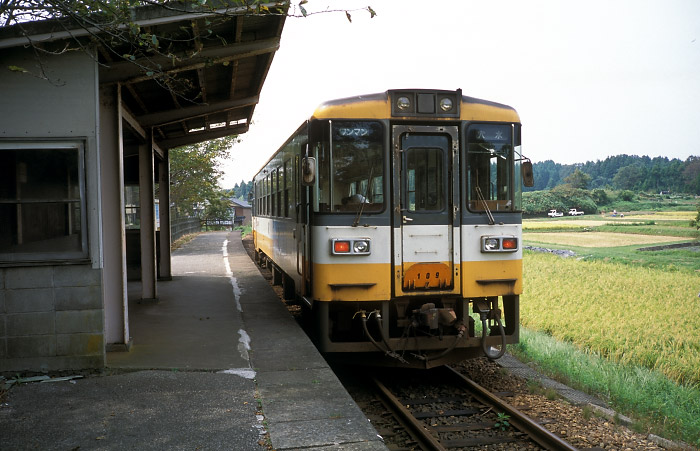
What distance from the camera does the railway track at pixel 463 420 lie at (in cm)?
518

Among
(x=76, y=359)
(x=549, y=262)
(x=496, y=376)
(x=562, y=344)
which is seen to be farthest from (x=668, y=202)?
(x=76, y=359)

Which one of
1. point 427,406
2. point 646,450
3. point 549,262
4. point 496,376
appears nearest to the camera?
point 646,450

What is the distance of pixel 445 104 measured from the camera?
6715 millimetres

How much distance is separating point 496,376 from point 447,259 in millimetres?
1892

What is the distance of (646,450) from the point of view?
512 centimetres

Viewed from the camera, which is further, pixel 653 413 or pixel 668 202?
pixel 668 202

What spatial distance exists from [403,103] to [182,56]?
8.80 ft

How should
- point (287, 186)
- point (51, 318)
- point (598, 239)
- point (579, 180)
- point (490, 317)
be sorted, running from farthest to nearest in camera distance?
point (579, 180)
point (598, 239)
point (287, 186)
point (490, 317)
point (51, 318)

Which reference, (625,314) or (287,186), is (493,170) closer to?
(287,186)

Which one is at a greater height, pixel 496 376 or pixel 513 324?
pixel 513 324

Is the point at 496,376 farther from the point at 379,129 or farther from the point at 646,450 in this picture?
the point at 379,129

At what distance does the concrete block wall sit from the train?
2288 millimetres

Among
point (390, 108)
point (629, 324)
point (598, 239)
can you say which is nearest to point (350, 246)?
point (390, 108)

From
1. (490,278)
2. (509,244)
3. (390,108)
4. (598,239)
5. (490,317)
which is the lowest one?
(598,239)
